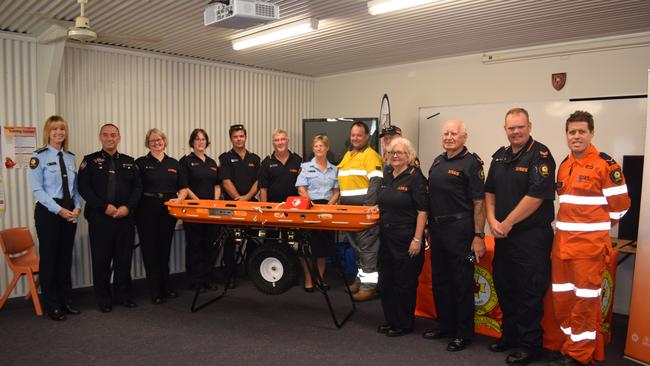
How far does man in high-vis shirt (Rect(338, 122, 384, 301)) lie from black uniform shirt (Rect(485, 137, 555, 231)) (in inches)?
55.9

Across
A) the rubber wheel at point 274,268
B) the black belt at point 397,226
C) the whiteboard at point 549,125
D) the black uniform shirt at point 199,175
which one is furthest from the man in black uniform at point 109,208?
the whiteboard at point 549,125

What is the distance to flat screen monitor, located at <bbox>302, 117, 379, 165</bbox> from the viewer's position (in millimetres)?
6027

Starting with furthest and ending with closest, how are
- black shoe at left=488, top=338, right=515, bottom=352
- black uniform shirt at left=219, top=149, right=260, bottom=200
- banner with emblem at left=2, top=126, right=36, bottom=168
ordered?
black uniform shirt at left=219, top=149, right=260, bottom=200, banner with emblem at left=2, top=126, right=36, bottom=168, black shoe at left=488, top=338, right=515, bottom=352

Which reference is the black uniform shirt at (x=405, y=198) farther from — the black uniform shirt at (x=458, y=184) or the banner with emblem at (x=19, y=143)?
the banner with emblem at (x=19, y=143)

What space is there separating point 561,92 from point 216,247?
3734 millimetres

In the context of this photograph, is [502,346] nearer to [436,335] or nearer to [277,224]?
[436,335]

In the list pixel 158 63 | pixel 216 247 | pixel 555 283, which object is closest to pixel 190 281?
pixel 216 247

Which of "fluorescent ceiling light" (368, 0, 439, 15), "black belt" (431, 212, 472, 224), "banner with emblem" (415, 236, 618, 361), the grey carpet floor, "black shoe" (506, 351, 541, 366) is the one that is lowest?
the grey carpet floor

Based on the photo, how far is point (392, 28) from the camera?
4.39m

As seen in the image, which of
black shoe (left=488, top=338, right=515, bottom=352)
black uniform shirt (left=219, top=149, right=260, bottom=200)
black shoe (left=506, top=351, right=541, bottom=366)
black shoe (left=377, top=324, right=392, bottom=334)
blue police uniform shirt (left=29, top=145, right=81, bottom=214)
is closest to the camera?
A: black shoe (left=506, top=351, right=541, bottom=366)

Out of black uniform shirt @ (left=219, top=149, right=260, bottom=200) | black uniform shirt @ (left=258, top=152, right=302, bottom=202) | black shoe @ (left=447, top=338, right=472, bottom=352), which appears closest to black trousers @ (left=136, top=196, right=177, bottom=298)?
black uniform shirt @ (left=219, top=149, right=260, bottom=200)

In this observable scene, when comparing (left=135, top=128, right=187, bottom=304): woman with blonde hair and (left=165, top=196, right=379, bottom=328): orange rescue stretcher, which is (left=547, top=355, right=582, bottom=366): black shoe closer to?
(left=165, top=196, right=379, bottom=328): orange rescue stretcher

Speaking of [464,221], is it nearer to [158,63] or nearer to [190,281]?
[190,281]

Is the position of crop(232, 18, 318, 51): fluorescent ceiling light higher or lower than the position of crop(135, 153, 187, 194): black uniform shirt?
higher
